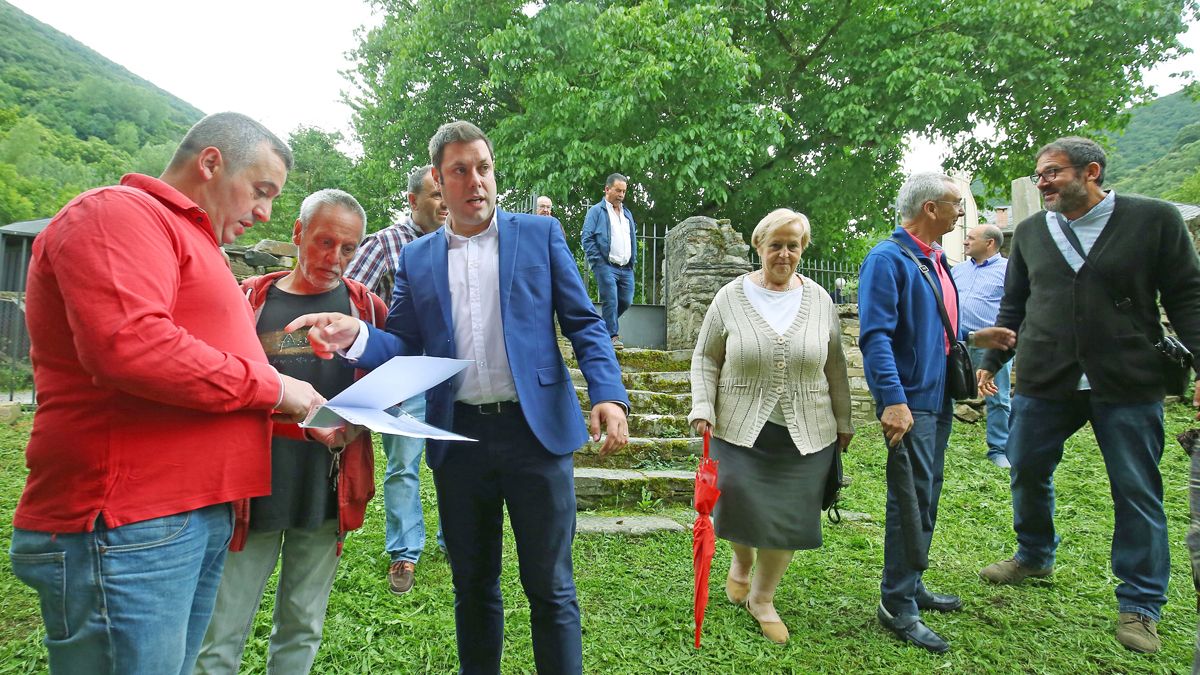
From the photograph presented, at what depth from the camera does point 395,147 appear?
1476 centimetres

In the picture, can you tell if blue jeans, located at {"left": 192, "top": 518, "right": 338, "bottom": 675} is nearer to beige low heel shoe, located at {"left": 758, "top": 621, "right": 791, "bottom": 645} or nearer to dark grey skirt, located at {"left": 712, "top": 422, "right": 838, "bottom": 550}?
dark grey skirt, located at {"left": 712, "top": 422, "right": 838, "bottom": 550}

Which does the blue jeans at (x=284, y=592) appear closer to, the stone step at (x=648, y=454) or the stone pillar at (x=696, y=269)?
the stone step at (x=648, y=454)

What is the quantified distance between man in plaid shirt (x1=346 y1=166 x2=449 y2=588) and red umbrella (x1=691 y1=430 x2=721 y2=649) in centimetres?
146

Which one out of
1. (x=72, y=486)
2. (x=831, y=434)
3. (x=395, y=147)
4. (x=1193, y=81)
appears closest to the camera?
(x=72, y=486)

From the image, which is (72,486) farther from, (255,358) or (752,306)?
(752,306)

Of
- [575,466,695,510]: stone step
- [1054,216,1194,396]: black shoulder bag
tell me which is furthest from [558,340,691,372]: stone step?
[1054,216,1194,396]: black shoulder bag

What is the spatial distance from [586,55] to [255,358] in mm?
11348

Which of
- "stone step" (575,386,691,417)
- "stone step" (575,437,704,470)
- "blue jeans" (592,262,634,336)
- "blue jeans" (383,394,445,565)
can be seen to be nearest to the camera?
"blue jeans" (383,394,445,565)

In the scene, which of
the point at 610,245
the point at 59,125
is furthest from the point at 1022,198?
the point at 59,125

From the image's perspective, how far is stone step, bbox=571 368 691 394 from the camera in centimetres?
687

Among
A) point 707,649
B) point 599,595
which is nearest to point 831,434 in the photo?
point 707,649

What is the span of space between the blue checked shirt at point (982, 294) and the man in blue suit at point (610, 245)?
3.29 meters

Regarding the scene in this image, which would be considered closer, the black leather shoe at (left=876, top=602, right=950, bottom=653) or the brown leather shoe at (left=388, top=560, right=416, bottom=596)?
the black leather shoe at (left=876, top=602, right=950, bottom=653)

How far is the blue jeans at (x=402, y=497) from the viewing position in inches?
134
